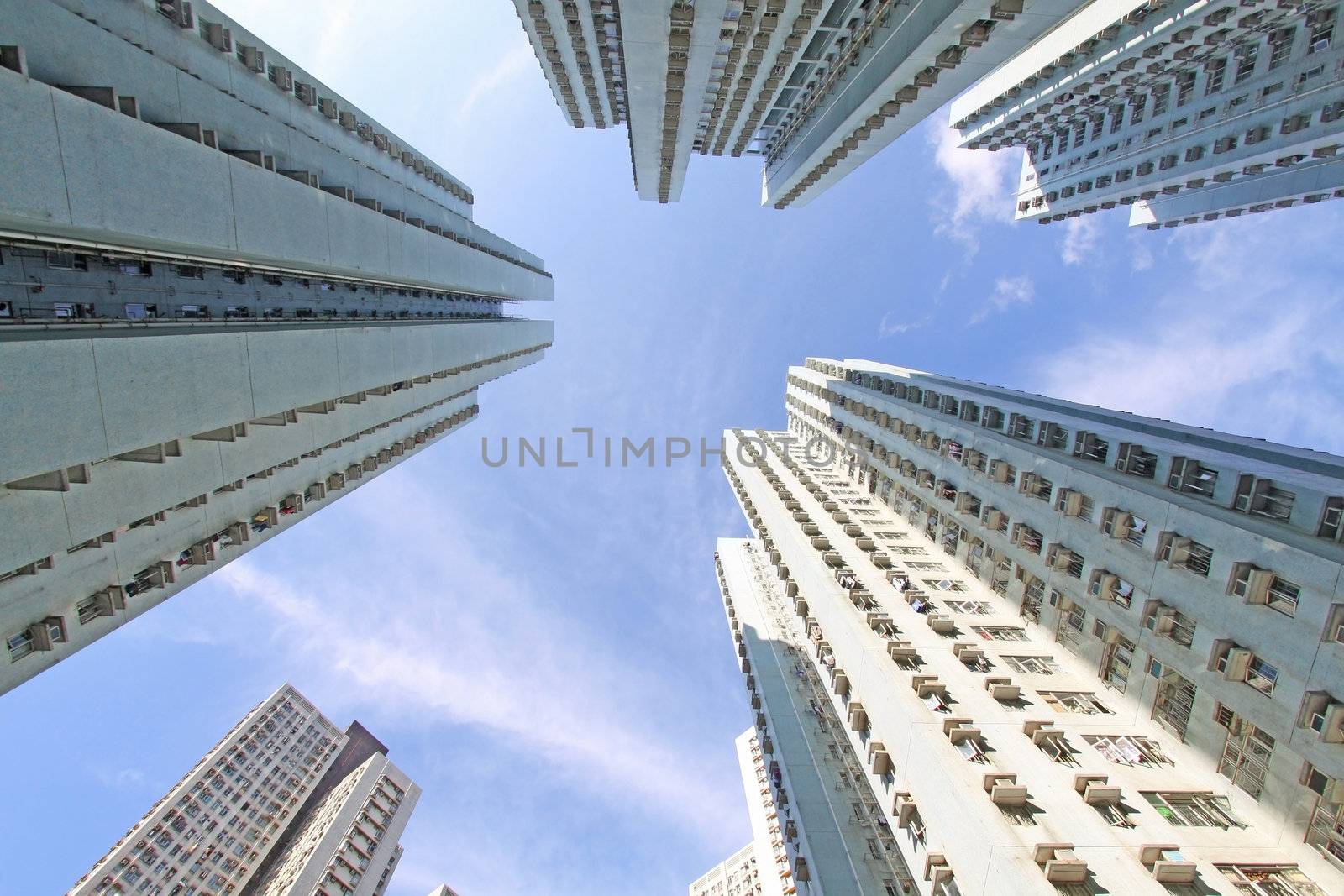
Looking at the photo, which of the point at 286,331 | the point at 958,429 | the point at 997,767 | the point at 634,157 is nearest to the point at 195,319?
the point at 286,331

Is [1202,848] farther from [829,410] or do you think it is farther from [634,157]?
[634,157]

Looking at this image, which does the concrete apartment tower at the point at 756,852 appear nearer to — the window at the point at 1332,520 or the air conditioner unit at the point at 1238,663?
the air conditioner unit at the point at 1238,663

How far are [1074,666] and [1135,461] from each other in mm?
9350

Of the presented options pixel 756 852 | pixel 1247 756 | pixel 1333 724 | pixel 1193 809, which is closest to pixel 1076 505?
pixel 1247 756

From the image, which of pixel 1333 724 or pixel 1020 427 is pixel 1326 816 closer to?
pixel 1333 724

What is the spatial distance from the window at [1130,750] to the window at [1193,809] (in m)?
1.44

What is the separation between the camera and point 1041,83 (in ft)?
207

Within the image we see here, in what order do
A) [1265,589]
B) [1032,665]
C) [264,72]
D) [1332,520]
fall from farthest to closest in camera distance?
[264,72] → [1032,665] → [1265,589] → [1332,520]

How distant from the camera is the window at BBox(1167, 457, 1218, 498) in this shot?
2058 cm

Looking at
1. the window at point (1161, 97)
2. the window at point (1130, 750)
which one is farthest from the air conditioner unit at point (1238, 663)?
the window at point (1161, 97)

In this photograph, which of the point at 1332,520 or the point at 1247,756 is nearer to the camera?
the point at 1332,520

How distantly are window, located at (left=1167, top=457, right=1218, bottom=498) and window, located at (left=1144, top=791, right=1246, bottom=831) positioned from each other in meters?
10.1

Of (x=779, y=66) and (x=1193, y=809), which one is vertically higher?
(x=779, y=66)

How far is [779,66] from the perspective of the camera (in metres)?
48.2
